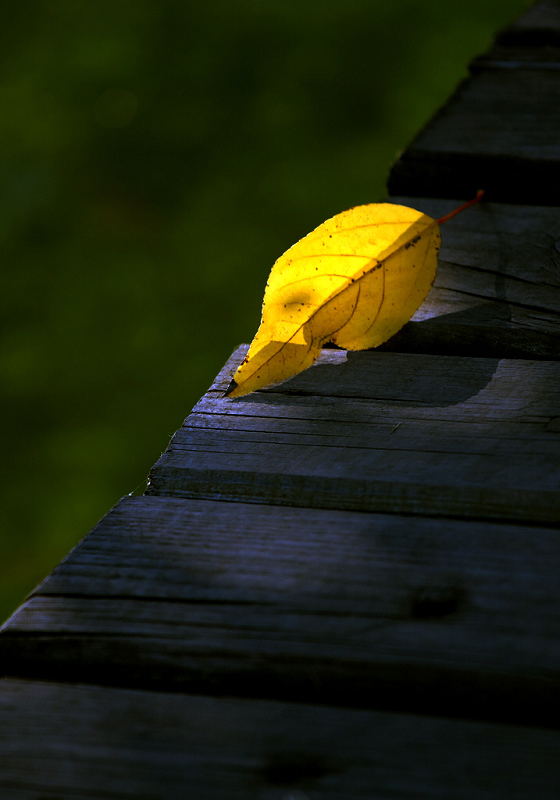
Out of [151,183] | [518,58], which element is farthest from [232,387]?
[151,183]

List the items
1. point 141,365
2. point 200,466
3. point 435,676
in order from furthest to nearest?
point 141,365
point 200,466
point 435,676

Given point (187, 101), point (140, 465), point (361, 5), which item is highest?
point (361, 5)

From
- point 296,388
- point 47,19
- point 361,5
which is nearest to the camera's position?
point 296,388

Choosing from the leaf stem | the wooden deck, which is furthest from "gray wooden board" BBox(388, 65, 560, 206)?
the wooden deck

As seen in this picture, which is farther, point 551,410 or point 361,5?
point 361,5

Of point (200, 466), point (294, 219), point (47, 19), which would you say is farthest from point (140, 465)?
point (47, 19)

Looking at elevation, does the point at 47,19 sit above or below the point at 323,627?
above

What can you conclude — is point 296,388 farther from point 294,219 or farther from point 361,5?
point 361,5
